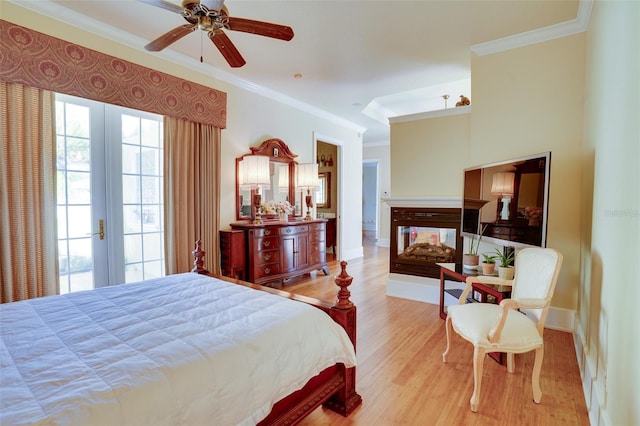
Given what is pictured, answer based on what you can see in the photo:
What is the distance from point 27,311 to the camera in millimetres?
1688

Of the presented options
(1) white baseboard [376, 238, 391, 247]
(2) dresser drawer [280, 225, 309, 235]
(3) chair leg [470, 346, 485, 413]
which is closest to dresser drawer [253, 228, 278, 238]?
(2) dresser drawer [280, 225, 309, 235]

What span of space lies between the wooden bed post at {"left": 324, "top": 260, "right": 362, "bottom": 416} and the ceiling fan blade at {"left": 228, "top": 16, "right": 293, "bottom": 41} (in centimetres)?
162

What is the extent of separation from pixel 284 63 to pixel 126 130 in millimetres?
1932

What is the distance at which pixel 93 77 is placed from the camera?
285cm

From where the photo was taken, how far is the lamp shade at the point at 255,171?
411 centimetres

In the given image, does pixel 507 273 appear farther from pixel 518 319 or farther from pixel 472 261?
pixel 518 319

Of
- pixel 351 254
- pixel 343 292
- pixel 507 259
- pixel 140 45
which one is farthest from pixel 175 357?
pixel 351 254

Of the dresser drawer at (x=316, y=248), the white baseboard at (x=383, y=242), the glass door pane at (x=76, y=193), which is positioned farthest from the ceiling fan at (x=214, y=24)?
the white baseboard at (x=383, y=242)

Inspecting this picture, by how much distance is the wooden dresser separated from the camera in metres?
4.02

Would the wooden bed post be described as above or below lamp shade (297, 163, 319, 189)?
below

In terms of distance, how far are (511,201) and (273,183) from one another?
3.26 metres

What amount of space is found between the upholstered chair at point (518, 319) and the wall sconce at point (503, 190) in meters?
0.54

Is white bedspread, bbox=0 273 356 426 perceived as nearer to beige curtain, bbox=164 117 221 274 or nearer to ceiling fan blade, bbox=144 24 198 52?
beige curtain, bbox=164 117 221 274

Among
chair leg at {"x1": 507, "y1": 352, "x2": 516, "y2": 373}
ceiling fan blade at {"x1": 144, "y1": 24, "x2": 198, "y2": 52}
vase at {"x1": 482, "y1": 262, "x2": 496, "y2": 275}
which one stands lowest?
chair leg at {"x1": 507, "y1": 352, "x2": 516, "y2": 373}
